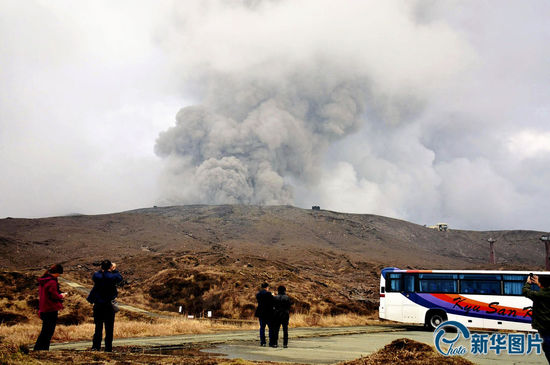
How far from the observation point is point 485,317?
23609 millimetres

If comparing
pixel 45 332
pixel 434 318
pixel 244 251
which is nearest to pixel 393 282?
pixel 434 318

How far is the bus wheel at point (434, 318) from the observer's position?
2502 cm

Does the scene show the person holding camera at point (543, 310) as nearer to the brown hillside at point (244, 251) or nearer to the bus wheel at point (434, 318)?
the bus wheel at point (434, 318)

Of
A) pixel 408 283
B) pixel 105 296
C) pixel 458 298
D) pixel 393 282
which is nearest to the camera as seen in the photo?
pixel 105 296

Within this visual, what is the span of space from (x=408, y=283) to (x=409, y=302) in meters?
1.04

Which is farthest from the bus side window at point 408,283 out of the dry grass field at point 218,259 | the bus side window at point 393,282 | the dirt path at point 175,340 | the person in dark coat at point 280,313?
the person in dark coat at point 280,313

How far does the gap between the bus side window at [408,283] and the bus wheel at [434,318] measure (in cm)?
156

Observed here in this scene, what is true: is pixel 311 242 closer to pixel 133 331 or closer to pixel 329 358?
pixel 133 331

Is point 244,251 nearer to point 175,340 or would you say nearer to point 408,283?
point 408,283

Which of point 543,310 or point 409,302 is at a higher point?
point 543,310

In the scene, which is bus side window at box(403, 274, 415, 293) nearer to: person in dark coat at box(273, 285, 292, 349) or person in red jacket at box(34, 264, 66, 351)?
person in dark coat at box(273, 285, 292, 349)

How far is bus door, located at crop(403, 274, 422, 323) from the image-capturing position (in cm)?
2580

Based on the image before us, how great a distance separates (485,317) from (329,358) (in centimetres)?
1531

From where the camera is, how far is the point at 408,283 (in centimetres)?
2644
